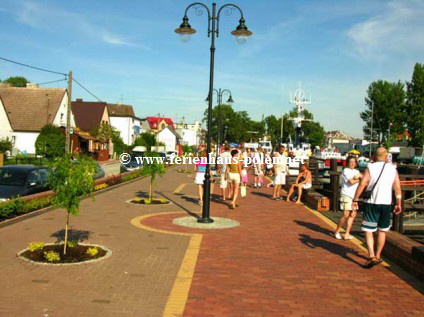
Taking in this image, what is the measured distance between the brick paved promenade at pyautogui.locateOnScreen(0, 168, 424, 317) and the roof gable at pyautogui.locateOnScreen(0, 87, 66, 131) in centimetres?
3867

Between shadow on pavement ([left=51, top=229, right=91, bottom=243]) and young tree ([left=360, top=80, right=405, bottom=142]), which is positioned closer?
shadow on pavement ([left=51, top=229, right=91, bottom=243])

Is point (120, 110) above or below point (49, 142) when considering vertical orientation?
above

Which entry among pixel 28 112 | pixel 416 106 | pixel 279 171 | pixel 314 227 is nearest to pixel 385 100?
pixel 416 106

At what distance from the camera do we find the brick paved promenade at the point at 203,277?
15.7 ft

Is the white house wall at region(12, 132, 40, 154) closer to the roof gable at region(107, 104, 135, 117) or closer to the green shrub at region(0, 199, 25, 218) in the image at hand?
the roof gable at region(107, 104, 135, 117)

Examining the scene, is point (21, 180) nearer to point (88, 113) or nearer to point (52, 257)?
point (52, 257)

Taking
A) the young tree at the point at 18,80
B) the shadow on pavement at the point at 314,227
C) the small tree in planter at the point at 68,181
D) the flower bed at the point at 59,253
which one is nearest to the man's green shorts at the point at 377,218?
the shadow on pavement at the point at 314,227

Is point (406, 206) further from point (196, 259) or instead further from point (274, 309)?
point (274, 309)

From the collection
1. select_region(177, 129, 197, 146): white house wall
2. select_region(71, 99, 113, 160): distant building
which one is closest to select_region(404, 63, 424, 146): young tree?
select_region(71, 99, 113, 160): distant building

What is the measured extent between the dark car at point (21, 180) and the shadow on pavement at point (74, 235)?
370 centimetres

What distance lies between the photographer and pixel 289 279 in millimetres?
5879

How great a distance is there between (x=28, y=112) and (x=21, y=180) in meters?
36.9

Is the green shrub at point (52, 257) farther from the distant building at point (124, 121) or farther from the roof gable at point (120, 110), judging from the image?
the roof gable at point (120, 110)

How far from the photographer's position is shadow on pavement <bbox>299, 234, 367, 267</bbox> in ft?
23.9
